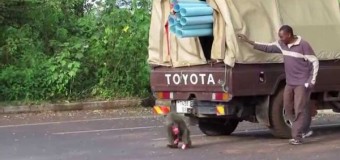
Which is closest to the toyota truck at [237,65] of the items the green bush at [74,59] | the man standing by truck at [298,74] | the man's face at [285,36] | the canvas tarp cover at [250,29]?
the canvas tarp cover at [250,29]

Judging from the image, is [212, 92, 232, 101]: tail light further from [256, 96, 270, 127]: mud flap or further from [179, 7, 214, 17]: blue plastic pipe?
[179, 7, 214, 17]: blue plastic pipe

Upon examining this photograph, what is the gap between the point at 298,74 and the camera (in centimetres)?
1049

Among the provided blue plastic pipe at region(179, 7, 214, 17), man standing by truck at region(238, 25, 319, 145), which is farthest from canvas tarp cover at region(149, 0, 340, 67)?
man standing by truck at region(238, 25, 319, 145)

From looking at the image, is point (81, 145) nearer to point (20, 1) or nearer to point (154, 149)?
point (154, 149)

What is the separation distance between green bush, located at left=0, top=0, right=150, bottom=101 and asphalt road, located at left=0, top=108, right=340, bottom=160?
9.11 feet

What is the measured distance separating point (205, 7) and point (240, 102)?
1477 mm

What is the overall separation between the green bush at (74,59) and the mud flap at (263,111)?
8.34m

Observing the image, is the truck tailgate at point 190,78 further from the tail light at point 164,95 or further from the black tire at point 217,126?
the black tire at point 217,126

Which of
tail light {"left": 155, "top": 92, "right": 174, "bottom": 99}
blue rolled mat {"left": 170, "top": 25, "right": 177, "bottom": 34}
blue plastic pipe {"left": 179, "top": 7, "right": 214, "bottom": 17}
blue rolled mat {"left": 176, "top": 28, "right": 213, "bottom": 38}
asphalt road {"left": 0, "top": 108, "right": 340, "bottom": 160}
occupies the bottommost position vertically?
asphalt road {"left": 0, "top": 108, "right": 340, "bottom": 160}

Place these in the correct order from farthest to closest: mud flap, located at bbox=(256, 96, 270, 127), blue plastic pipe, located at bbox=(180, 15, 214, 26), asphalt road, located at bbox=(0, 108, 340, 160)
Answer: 1. mud flap, located at bbox=(256, 96, 270, 127)
2. blue plastic pipe, located at bbox=(180, 15, 214, 26)
3. asphalt road, located at bbox=(0, 108, 340, 160)

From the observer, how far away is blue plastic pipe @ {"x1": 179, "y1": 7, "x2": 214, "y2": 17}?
1045cm

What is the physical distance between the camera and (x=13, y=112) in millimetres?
17750

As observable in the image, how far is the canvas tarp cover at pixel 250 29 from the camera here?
10680 mm

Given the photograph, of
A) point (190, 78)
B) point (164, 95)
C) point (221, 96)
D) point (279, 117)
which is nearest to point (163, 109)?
point (164, 95)
